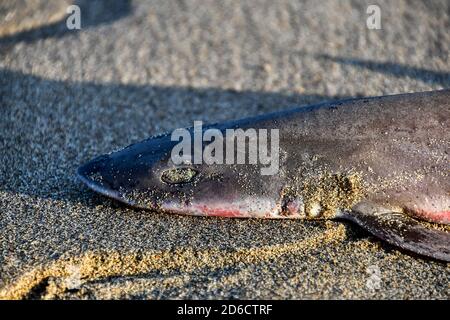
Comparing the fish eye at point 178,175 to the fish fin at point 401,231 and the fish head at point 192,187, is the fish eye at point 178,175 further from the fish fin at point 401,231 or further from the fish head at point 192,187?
the fish fin at point 401,231

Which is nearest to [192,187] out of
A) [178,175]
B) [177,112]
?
[178,175]

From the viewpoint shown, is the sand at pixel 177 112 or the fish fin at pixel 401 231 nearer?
the sand at pixel 177 112

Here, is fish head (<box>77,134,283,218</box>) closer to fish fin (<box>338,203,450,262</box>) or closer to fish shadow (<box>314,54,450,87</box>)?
fish fin (<box>338,203,450,262</box>)

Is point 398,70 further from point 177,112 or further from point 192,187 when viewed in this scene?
point 192,187

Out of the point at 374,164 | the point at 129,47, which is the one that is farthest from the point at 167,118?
the point at 374,164

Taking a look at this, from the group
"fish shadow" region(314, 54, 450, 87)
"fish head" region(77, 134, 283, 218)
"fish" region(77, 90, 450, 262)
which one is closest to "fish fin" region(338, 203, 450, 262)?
"fish" region(77, 90, 450, 262)

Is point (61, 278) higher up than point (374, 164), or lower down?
lower down

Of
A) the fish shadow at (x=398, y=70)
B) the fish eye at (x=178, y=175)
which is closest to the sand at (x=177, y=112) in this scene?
the fish shadow at (x=398, y=70)
